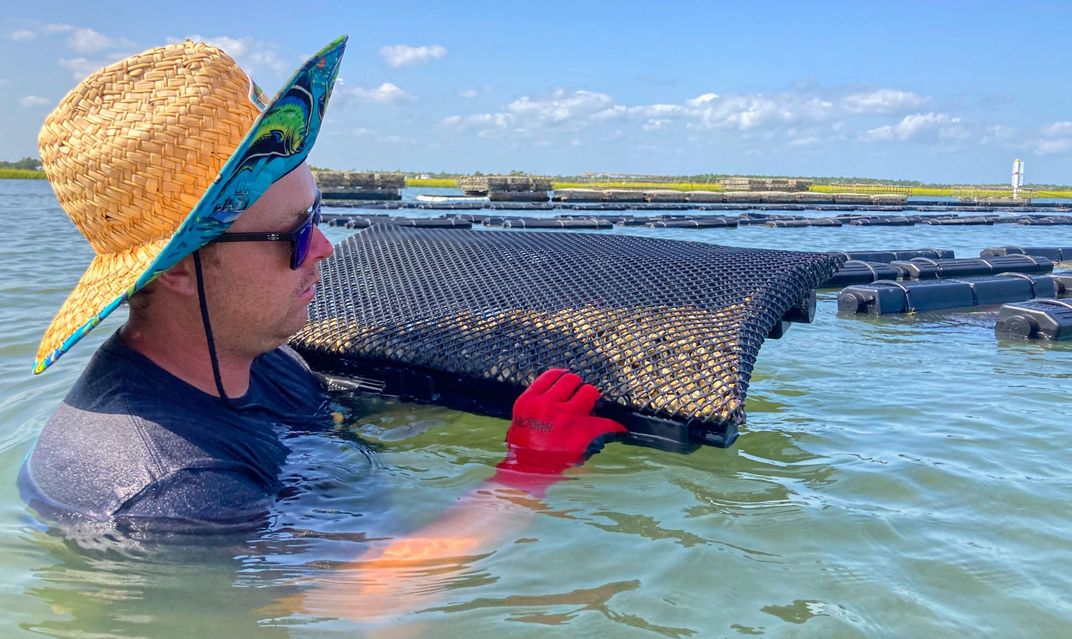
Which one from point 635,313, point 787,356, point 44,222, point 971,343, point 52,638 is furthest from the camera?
point 44,222

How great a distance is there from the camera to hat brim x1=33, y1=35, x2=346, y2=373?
1533mm

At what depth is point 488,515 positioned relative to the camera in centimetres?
214

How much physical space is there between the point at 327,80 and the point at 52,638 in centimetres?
121

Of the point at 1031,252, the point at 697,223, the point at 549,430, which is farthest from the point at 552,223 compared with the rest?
the point at 549,430

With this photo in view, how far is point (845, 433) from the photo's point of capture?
10.2 feet

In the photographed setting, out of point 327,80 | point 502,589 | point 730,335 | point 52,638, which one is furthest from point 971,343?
point 52,638

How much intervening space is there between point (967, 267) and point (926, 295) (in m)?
2.54

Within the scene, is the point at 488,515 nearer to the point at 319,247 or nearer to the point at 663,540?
the point at 663,540

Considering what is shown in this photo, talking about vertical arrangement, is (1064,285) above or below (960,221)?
below

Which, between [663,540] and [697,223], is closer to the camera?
[663,540]

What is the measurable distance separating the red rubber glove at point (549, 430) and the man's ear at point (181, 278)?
1.00 meters

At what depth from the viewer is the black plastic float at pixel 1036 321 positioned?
5340 millimetres

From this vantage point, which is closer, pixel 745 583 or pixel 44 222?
pixel 745 583

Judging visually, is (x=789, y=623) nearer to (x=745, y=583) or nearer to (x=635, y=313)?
(x=745, y=583)
